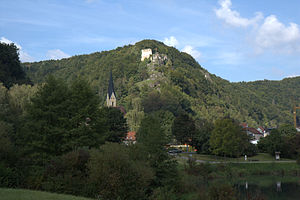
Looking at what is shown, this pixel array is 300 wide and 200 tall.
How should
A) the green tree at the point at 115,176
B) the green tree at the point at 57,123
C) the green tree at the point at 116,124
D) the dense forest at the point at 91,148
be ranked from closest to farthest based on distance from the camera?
the green tree at the point at 115,176 → the dense forest at the point at 91,148 → the green tree at the point at 57,123 → the green tree at the point at 116,124

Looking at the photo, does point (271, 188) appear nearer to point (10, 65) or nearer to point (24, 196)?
point (24, 196)

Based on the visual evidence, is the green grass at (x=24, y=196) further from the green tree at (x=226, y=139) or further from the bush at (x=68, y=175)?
the green tree at (x=226, y=139)

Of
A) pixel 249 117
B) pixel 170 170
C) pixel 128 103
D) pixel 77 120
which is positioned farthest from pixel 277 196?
pixel 249 117

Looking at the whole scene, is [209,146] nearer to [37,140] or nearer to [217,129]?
[217,129]

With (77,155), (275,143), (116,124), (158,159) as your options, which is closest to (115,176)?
(77,155)

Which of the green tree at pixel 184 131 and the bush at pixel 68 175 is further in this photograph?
the green tree at pixel 184 131

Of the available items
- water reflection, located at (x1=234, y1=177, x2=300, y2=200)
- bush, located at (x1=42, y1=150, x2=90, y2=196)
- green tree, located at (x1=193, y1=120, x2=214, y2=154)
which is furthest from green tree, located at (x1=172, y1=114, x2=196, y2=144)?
bush, located at (x1=42, y1=150, x2=90, y2=196)

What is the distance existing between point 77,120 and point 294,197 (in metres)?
25.6

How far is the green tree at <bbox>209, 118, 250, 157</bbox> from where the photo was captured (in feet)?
207

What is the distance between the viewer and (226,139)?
208 ft

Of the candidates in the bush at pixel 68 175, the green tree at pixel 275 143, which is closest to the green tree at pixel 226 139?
the green tree at pixel 275 143

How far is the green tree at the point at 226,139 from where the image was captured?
63.2m

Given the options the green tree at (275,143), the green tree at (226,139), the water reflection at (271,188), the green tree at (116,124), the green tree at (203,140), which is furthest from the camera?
the green tree at (203,140)

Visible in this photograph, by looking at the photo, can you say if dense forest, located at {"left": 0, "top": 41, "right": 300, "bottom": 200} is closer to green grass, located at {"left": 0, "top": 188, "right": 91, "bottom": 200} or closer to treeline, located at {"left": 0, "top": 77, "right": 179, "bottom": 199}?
treeline, located at {"left": 0, "top": 77, "right": 179, "bottom": 199}
